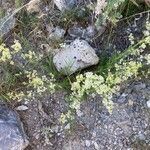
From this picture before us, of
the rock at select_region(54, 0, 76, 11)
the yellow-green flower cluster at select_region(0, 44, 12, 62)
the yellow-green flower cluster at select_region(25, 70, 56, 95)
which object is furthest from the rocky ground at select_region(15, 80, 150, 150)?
the rock at select_region(54, 0, 76, 11)

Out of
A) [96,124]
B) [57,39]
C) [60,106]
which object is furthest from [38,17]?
[96,124]

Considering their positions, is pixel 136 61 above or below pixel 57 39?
below

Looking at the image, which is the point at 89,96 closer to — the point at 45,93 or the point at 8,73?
the point at 45,93

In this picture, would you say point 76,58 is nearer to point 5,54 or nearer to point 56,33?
point 56,33

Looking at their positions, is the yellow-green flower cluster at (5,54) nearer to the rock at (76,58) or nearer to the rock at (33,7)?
the rock at (76,58)

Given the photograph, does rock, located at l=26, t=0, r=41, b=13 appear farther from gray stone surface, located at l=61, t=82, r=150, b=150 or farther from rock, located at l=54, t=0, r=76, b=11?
gray stone surface, located at l=61, t=82, r=150, b=150

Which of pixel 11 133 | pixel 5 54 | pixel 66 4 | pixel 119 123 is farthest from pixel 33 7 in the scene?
pixel 119 123
